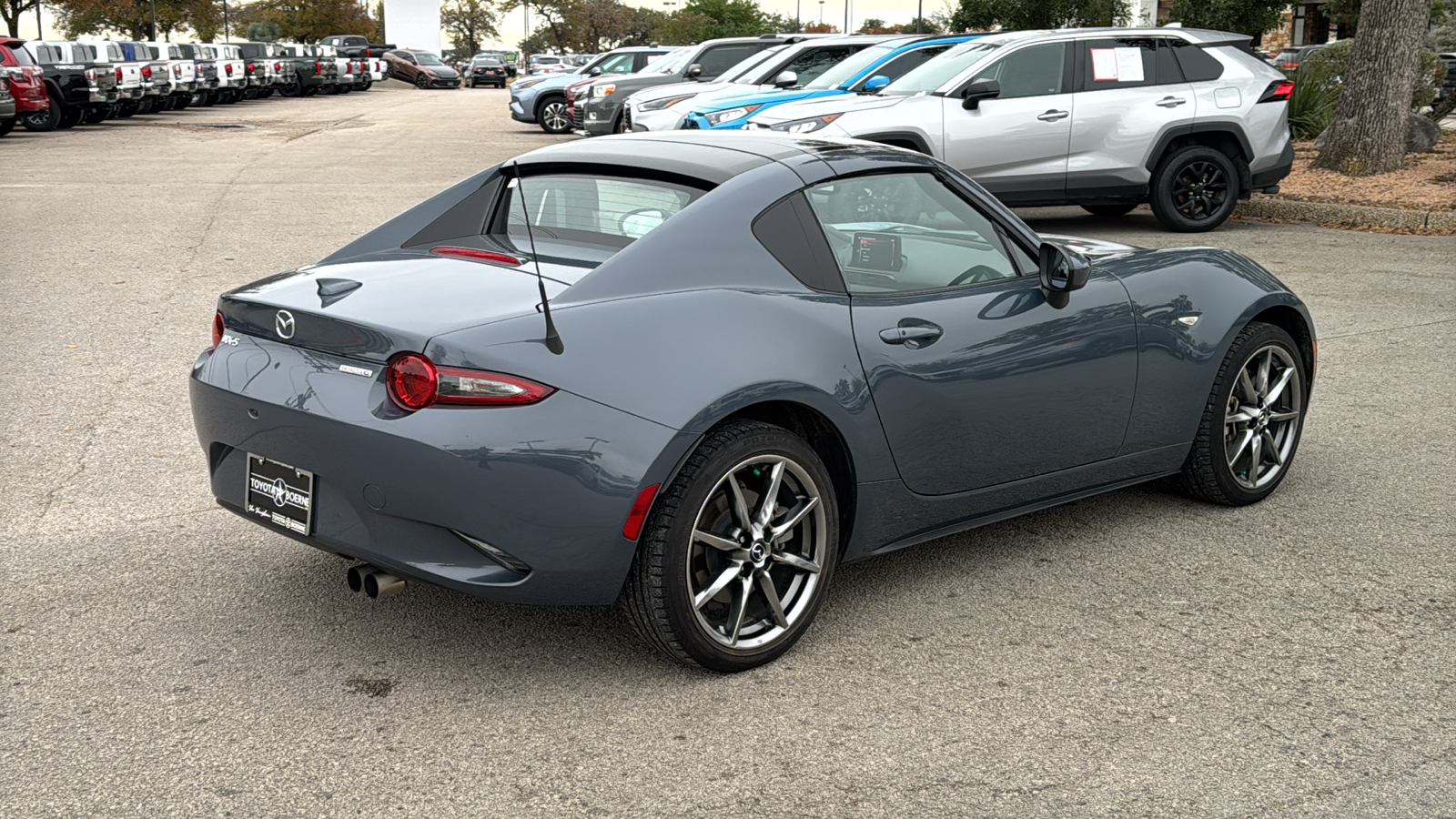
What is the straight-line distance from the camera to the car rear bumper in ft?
10.9

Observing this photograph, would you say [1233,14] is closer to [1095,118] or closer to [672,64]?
[672,64]

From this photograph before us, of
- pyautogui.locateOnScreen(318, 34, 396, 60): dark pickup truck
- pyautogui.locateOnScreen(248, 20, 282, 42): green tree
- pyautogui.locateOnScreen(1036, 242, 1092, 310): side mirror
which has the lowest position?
pyautogui.locateOnScreen(1036, 242, 1092, 310): side mirror

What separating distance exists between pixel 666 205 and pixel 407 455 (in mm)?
1160

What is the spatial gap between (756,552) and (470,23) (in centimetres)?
12712

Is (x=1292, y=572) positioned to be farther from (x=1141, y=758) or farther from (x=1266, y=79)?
(x=1266, y=79)

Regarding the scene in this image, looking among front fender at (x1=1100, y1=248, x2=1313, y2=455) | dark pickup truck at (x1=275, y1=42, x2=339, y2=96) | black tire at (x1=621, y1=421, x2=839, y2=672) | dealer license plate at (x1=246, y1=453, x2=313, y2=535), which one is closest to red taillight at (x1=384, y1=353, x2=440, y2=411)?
dealer license plate at (x1=246, y1=453, x2=313, y2=535)

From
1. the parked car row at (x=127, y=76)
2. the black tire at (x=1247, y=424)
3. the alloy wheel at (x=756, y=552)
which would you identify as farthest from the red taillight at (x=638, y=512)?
A: the parked car row at (x=127, y=76)

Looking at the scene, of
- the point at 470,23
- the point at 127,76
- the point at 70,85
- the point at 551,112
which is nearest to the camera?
the point at 70,85

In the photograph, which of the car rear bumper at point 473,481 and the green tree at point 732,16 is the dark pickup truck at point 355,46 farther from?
the car rear bumper at point 473,481

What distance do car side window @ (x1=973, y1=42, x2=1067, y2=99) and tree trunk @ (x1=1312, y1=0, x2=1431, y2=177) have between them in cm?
412

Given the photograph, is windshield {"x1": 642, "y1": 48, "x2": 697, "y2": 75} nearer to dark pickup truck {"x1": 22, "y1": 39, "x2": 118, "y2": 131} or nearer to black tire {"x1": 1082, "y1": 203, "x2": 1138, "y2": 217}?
black tire {"x1": 1082, "y1": 203, "x2": 1138, "y2": 217}

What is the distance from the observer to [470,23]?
407 ft

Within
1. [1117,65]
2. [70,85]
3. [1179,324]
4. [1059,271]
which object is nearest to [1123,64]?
[1117,65]

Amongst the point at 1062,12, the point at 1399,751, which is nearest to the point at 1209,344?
the point at 1399,751
